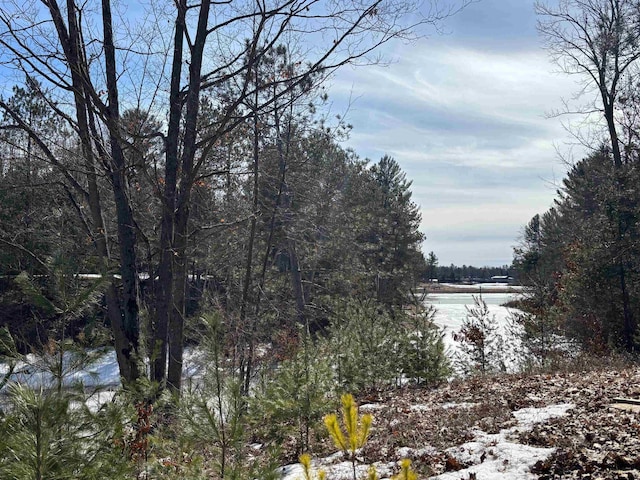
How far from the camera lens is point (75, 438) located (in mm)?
2197

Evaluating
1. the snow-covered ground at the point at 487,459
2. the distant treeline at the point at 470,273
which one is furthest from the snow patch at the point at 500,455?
the distant treeline at the point at 470,273

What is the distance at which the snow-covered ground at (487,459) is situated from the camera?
3.81 metres

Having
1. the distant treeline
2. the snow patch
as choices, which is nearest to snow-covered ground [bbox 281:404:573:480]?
the snow patch

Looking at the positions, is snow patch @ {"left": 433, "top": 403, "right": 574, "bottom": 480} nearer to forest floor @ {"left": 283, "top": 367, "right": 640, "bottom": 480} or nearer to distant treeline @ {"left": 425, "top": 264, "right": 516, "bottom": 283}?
forest floor @ {"left": 283, "top": 367, "right": 640, "bottom": 480}

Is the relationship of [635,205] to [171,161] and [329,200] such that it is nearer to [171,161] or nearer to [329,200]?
[329,200]

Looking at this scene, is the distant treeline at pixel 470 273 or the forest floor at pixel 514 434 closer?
the forest floor at pixel 514 434

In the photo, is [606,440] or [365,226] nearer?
[606,440]

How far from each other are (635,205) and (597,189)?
4.90 ft

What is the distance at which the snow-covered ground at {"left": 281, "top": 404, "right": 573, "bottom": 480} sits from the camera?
3809mm

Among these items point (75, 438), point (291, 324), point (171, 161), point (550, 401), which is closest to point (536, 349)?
point (291, 324)

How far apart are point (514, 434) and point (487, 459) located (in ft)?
2.20

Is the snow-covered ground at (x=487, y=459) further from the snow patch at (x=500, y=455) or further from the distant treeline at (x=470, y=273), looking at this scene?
the distant treeline at (x=470, y=273)

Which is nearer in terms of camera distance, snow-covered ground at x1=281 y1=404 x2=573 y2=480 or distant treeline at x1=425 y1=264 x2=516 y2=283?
snow-covered ground at x1=281 y1=404 x2=573 y2=480

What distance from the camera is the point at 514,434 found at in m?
4.65
